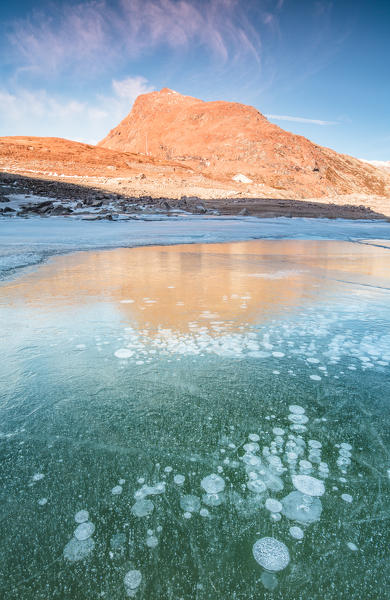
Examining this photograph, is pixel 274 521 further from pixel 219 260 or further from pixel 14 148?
pixel 14 148

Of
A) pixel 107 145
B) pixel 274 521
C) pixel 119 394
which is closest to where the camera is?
pixel 274 521

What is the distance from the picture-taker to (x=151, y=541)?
2.56ft

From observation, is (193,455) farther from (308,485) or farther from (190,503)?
(308,485)

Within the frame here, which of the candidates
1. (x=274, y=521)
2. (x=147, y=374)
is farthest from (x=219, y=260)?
(x=274, y=521)

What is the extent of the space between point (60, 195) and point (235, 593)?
15786 mm

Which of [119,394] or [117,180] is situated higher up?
[117,180]

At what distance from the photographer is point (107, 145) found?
80.0 metres

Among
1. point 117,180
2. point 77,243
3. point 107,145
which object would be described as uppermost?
point 107,145

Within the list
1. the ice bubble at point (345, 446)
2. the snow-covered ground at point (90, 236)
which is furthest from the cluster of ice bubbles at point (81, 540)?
the snow-covered ground at point (90, 236)

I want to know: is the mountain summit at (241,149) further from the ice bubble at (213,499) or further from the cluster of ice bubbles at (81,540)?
the cluster of ice bubbles at (81,540)

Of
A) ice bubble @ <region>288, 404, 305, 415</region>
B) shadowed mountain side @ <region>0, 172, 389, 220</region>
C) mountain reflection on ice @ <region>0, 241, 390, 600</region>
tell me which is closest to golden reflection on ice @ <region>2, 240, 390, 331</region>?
mountain reflection on ice @ <region>0, 241, 390, 600</region>

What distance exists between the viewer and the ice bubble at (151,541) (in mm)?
771

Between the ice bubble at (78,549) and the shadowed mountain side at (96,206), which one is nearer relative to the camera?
the ice bubble at (78,549)

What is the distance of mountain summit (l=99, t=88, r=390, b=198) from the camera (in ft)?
148
